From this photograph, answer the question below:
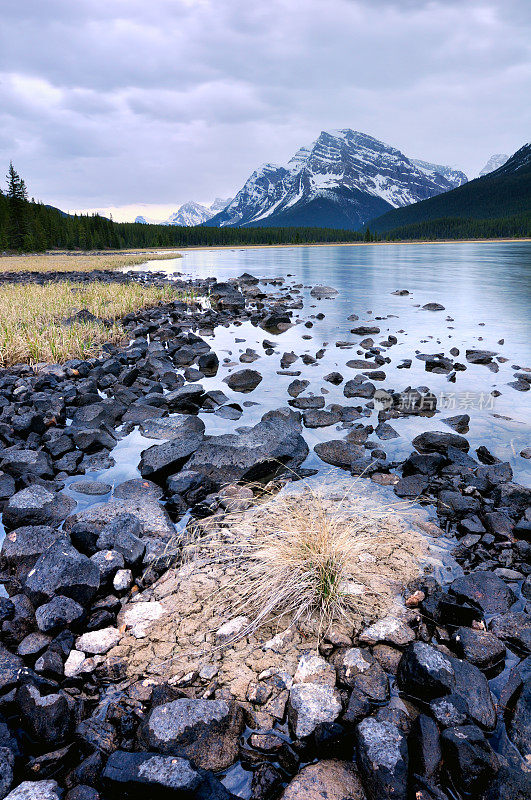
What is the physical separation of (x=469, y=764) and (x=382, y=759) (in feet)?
1.63

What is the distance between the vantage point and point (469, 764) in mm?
2588

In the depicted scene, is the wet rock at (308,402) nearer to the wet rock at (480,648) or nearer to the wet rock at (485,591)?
the wet rock at (485,591)

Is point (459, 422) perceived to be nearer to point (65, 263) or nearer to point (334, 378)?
point (334, 378)

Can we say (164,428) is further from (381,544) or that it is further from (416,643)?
(416,643)

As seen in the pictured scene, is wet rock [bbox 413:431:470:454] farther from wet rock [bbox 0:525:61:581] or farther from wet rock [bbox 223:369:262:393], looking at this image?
wet rock [bbox 0:525:61:581]

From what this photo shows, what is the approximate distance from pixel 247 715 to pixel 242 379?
925 centimetres

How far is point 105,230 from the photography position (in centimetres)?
14412

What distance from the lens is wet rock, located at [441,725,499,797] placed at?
258 cm

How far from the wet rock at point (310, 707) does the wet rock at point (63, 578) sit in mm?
2082

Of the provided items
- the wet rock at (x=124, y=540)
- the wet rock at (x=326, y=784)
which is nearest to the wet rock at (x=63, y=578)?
the wet rock at (x=124, y=540)

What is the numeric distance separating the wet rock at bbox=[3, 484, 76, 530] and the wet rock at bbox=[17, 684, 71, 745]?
9.50 feet

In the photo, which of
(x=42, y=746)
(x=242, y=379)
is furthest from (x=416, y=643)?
(x=242, y=379)

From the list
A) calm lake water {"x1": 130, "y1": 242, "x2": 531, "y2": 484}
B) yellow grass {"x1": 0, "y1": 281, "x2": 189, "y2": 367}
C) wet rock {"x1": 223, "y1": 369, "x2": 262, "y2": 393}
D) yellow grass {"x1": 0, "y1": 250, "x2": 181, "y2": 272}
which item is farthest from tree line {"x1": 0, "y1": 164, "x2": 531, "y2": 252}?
wet rock {"x1": 223, "y1": 369, "x2": 262, "y2": 393}

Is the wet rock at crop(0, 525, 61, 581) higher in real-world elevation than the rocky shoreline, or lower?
higher
